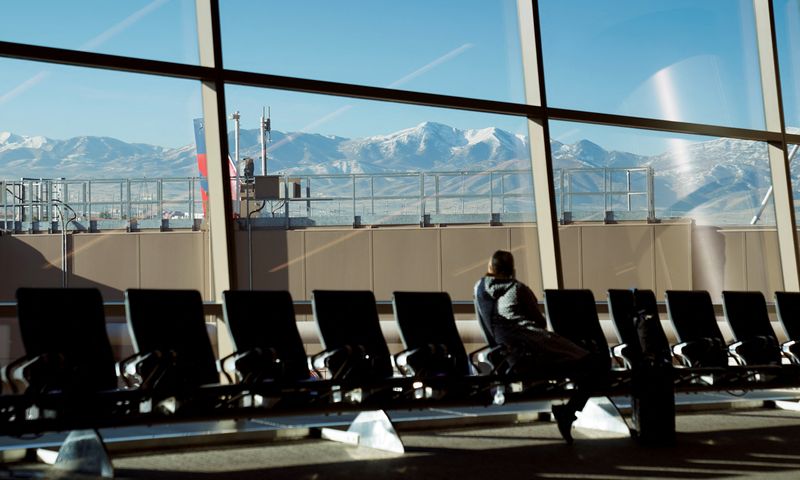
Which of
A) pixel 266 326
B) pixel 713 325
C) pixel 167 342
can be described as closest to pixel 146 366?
pixel 167 342

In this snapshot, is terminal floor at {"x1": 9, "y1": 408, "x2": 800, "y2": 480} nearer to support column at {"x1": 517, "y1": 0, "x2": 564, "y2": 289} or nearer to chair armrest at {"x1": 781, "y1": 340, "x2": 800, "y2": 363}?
chair armrest at {"x1": 781, "y1": 340, "x2": 800, "y2": 363}

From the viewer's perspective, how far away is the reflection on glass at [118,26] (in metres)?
5.63

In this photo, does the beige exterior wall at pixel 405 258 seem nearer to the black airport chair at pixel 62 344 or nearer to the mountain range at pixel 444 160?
the mountain range at pixel 444 160

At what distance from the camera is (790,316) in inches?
265

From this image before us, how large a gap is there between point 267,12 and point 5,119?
→ 200cm

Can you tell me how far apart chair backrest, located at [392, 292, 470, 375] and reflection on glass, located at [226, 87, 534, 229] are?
1626 mm

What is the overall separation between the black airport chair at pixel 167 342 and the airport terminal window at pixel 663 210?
369cm

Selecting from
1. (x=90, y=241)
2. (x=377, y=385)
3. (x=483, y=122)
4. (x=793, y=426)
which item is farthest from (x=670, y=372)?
(x=90, y=241)

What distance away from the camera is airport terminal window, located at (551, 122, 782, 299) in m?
7.64

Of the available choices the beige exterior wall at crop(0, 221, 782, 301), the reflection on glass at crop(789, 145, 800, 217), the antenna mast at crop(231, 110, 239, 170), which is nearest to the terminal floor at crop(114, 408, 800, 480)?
the beige exterior wall at crop(0, 221, 782, 301)

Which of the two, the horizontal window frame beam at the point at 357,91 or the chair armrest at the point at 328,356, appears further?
the horizontal window frame beam at the point at 357,91

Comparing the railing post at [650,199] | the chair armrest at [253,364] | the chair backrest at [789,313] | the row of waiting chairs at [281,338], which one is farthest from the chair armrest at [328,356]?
the railing post at [650,199]

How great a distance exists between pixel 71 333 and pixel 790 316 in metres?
4.80

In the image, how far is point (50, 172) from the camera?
561cm
